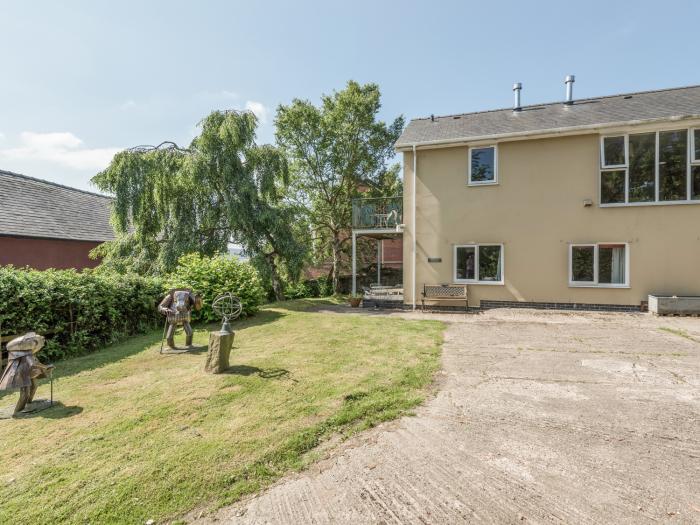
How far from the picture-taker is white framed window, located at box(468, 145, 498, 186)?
1155cm

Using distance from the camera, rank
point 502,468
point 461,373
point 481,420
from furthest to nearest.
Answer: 1. point 461,373
2. point 481,420
3. point 502,468

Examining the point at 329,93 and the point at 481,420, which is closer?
the point at 481,420

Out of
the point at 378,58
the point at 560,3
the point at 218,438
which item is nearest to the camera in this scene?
the point at 218,438

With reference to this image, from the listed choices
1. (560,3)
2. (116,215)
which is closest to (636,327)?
(560,3)

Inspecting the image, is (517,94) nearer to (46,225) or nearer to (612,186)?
(612,186)

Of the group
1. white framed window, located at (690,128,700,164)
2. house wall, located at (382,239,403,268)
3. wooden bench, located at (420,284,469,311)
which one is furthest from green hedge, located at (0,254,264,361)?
house wall, located at (382,239,403,268)

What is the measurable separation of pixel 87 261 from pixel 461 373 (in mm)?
17706

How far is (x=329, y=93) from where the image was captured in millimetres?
19406

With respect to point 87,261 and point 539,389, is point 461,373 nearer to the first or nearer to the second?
point 539,389

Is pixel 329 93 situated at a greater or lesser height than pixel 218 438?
greater

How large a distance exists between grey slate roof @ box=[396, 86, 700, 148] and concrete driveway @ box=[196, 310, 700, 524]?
8542mm

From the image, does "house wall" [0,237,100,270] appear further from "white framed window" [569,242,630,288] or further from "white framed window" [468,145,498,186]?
"white framed window" [569,242,630,288]

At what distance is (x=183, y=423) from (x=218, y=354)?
5.05 ft

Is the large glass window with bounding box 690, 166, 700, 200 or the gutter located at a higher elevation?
the gutter
